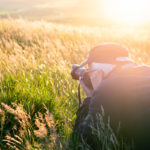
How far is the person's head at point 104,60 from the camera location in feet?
5.82

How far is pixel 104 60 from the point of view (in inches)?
75.5

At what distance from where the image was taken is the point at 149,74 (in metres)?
1.59

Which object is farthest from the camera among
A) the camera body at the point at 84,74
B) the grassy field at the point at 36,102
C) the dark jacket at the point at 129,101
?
the camera body at the point at 84,74

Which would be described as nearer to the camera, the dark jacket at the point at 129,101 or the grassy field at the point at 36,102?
the dark jacket at the point at 129,101

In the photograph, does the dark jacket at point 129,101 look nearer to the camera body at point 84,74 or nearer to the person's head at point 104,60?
the person's head at point 104,60

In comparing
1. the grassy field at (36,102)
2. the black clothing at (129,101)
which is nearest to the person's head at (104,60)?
the black clothing at (129,101)

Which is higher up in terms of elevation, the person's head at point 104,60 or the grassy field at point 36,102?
the person's head at point 104,60

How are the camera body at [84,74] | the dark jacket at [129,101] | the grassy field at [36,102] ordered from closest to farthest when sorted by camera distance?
1. the dark jacket at [129,101]
2. the grassy field at [36,102]
3. the camera body at [84,74]

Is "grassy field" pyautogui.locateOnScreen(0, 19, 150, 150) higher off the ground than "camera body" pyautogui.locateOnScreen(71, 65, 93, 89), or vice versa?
"camera body" pyautogui.locateOnScreen(71, 65, 93, 89)

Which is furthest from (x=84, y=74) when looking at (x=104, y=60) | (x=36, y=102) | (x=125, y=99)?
(x=36, y=102)

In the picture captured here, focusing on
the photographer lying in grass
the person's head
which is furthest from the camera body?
the photographer lying in grass

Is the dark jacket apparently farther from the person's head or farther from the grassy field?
the grassy field

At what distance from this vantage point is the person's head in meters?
1.77

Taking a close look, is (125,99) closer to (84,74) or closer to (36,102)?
(84,74)
